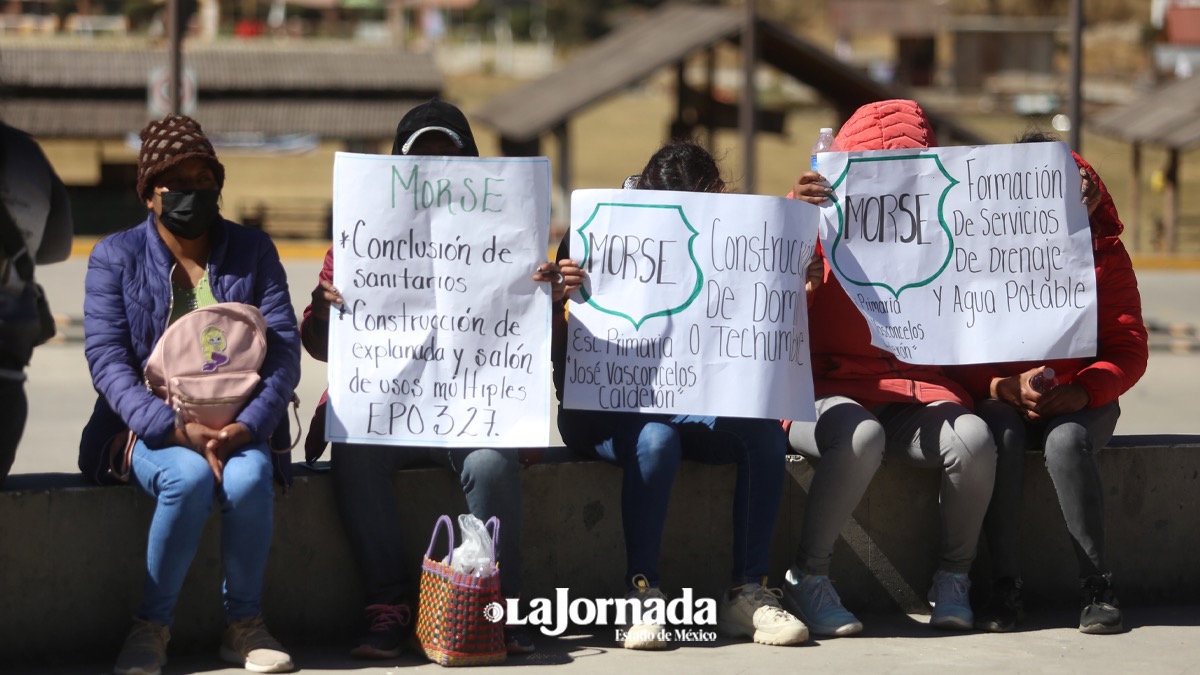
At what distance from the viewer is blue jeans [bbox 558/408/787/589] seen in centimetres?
504

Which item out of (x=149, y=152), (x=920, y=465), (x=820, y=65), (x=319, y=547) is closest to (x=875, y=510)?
(x=920, y=465)

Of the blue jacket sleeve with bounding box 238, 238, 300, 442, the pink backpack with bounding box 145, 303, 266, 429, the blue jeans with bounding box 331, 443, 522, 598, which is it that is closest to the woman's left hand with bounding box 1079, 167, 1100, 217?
the blue jeans with bounding box 331, 443, 522, 598

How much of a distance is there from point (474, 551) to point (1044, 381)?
2014 mm

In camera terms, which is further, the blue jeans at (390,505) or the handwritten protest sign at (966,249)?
the handwritten protest sign at (966,249)

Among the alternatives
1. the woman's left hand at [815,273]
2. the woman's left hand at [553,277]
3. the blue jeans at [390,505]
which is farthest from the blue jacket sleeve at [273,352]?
the woman's left hand at [815,273]

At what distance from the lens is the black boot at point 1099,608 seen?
5.27 metres

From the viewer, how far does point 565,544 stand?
17.5 feet

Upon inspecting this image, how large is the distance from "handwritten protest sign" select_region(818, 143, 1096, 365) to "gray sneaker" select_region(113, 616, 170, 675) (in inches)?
97.3

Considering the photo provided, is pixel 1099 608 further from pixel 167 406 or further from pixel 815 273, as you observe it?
pixel 167 406

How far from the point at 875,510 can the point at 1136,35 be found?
7373cm

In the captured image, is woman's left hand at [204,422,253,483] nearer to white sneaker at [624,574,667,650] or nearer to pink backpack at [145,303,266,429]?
pink backpack at [145,303,266,429]

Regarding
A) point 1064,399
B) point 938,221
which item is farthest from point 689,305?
point 1064,399

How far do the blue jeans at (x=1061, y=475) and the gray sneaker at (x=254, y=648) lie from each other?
2366 mm

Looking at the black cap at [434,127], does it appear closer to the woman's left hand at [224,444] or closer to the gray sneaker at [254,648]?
the woman's left hand at [224,444]
